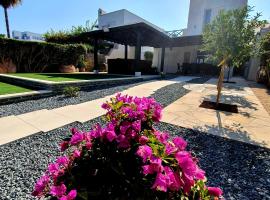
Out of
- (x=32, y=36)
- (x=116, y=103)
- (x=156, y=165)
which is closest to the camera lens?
(x=156, y=165)

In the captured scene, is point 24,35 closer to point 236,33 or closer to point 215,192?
point 236,33

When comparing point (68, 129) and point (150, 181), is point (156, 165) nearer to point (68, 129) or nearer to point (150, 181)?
point (150, 181)

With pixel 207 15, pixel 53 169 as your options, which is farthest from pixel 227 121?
pixel 207 15

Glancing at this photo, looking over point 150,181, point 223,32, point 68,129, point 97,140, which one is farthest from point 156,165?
point 223,32

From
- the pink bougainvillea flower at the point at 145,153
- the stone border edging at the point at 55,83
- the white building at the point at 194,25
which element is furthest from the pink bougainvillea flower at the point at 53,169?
the white building at the point at 194,25

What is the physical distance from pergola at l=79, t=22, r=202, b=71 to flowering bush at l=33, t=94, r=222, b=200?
10577 millimetres

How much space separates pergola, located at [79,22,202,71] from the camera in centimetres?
1152

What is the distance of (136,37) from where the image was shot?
14.1m

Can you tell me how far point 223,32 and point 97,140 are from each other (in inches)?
204

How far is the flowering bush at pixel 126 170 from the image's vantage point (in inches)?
36.7

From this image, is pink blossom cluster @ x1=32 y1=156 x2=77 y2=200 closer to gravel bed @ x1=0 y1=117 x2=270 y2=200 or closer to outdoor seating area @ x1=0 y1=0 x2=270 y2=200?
outdoor seating area @ x1=0 y1=0 x2=270 y2=200

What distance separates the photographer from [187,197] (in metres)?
1.06

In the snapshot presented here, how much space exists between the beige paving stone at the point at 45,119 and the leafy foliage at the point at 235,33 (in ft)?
15.4

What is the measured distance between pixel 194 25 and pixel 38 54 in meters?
18.0
